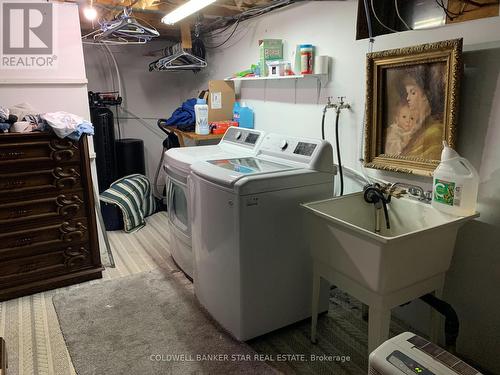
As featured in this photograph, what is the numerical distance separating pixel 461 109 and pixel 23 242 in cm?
283

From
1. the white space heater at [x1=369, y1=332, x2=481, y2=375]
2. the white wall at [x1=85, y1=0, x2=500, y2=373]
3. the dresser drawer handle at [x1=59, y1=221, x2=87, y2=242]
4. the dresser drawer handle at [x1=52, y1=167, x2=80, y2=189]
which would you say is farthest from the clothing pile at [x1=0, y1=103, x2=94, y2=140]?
the white space heater at [x1=369, y1=332, x2=481, y2=375]

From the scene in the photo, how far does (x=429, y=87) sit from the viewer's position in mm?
1930

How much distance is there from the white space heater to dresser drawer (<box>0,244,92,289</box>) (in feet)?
7.51

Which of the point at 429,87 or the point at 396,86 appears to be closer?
the point at 429,87

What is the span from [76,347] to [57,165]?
123cm

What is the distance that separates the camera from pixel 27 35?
281 cm

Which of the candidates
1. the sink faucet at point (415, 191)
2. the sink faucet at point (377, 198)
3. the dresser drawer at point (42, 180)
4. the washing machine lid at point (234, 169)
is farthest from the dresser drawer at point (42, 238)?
the sink faucet at point (415, 191)

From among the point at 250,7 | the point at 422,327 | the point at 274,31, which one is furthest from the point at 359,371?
the point at 250,7

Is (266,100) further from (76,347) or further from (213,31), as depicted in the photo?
(76,347)

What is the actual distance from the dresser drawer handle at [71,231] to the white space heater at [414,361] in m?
2.26

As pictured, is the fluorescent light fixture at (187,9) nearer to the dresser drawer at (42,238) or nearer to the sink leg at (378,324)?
the dresser drawer at (42,238)

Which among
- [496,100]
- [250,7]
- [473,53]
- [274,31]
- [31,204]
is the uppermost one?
[250,7]

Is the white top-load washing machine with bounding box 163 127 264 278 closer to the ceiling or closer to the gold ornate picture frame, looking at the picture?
the gold ornate picture frame

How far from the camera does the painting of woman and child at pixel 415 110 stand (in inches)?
Answer: 74.7
